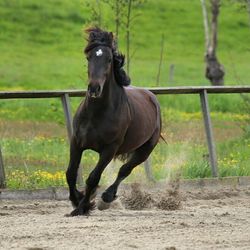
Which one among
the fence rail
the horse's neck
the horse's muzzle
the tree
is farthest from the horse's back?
the tree

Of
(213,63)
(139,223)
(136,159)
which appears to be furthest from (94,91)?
(213,63)

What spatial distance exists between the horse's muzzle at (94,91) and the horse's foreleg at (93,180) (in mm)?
892

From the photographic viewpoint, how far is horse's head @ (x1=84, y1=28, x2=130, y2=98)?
33.6 feet

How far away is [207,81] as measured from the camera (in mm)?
41719

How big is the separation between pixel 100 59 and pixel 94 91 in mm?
493

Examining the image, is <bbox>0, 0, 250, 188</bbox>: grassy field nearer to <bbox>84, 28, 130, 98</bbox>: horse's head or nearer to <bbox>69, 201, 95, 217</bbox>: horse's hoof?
<bbox>84, 28, 130, 98</bbox>: horse's head

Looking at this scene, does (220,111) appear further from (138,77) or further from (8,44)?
(8,44)

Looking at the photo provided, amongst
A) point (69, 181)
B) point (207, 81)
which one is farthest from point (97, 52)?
point (207, 81)

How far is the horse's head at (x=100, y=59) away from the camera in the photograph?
33.6 ft

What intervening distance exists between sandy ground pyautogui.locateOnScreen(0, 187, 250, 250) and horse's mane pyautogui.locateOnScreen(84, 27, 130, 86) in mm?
1565

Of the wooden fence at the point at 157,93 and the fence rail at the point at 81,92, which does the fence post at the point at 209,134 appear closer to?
the wooden fence at the point at 157,93

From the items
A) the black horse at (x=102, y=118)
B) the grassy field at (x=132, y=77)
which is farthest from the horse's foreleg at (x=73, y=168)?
the grassy field at (x=132, y=77)

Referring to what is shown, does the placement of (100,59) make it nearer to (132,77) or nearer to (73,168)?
(73,168)

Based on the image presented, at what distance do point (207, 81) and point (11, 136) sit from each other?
91.0 feet
